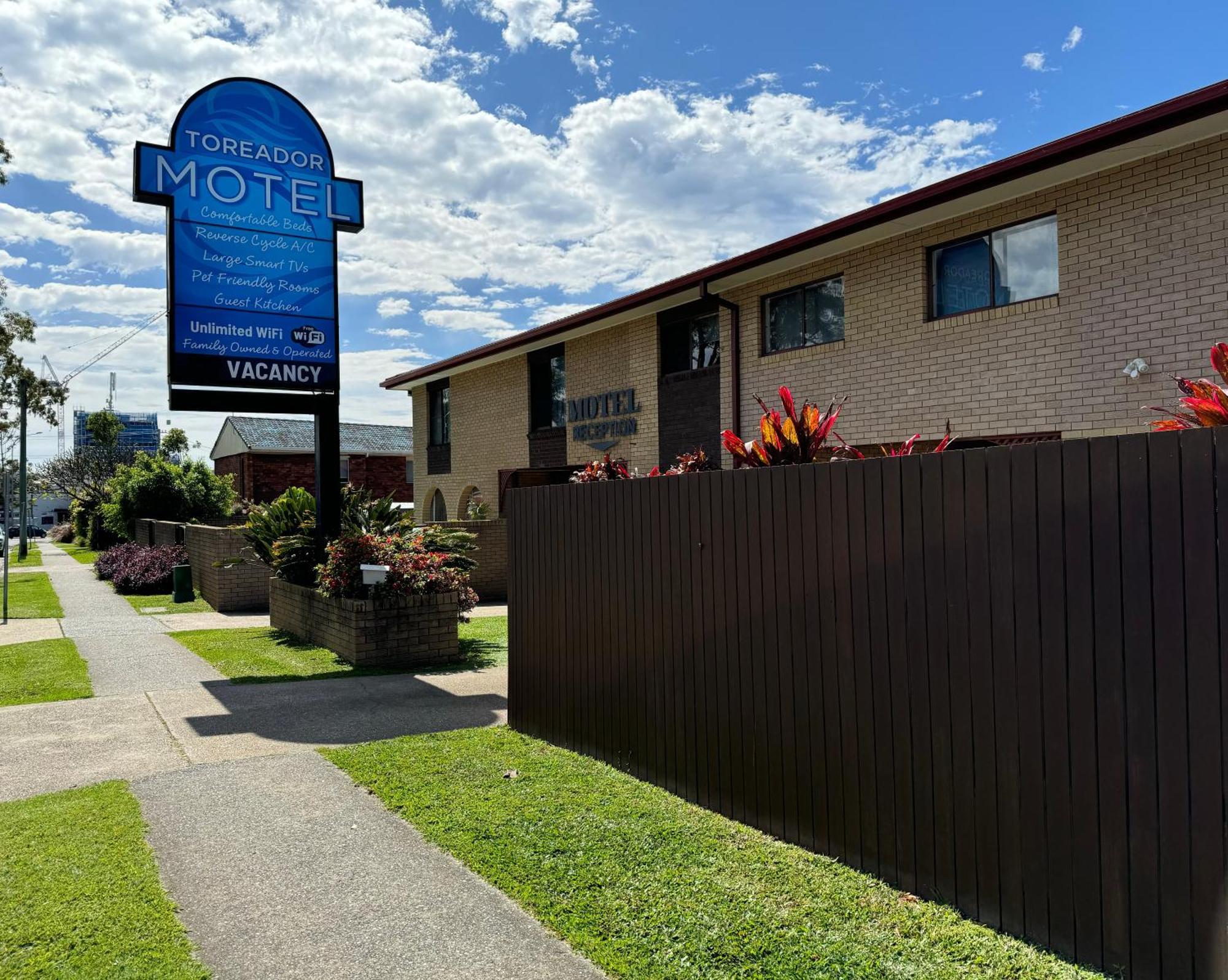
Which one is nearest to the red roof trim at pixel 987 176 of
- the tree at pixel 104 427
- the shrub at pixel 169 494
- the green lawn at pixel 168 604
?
the green lawn at pixel 168 604

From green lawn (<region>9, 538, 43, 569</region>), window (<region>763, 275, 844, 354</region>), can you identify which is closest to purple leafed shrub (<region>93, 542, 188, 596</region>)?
green lawn (<region>9, 538, 43, 569</region>)

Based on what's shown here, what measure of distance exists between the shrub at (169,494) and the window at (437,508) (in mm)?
6128

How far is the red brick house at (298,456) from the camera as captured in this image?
4281cm

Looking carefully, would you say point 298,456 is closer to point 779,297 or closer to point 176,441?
point 176,441

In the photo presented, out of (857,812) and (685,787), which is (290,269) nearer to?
(685,787)

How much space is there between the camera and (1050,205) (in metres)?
10.8

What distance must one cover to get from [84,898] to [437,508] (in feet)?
76.1

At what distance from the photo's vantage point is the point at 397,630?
11.1 meters

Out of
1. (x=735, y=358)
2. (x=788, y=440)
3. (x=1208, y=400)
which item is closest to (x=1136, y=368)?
(x=788, y=440)

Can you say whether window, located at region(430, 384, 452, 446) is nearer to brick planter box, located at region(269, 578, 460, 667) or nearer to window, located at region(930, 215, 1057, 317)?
brick planter box, located at region(269, 578, 460, 667)

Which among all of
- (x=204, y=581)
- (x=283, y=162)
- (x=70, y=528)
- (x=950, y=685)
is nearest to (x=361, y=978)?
(x=950, y=685)

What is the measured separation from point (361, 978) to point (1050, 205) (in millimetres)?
10771

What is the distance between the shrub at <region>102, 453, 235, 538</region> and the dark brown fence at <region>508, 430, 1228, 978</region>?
2428 centimetres

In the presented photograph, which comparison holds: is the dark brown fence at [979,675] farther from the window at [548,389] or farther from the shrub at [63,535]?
the shrub at [63,535]
